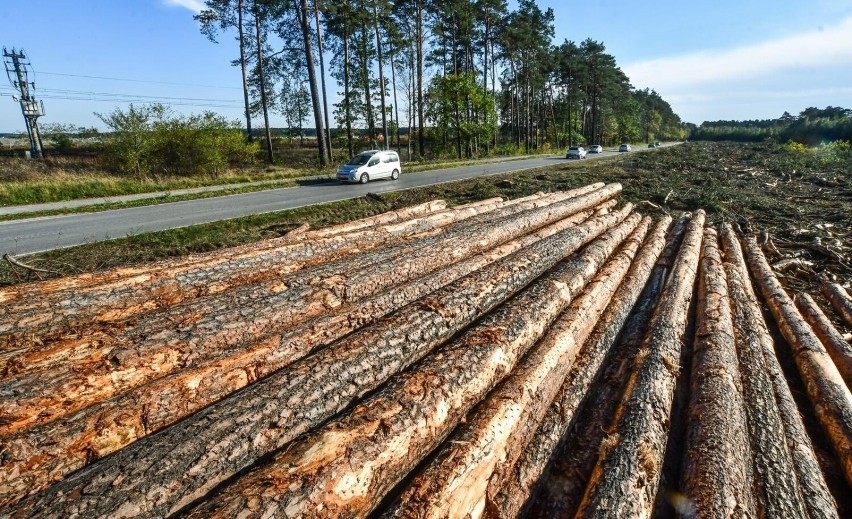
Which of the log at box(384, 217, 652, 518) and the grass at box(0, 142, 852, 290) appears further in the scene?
the grass at box(0, 142, 852, 290)

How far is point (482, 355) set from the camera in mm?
3494

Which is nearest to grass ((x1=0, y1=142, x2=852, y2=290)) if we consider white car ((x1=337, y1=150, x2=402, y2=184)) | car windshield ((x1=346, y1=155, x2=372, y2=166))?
white car ((x1=337, y1=150, x2=402, y2=184))

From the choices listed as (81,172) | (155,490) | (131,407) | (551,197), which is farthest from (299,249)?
(81,172)

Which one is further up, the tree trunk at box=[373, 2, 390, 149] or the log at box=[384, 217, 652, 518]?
the tree trunk at box=[373, 2, 390, 149]

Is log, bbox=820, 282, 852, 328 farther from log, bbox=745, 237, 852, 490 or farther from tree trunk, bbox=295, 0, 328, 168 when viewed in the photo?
tree trunk, bbox=295, 0, 328, 168

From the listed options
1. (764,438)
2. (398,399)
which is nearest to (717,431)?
(764,438)

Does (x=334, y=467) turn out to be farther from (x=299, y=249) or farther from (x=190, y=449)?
(x=299, y=249)

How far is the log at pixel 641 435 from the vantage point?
2455 mm

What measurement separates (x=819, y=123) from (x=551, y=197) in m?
72.4

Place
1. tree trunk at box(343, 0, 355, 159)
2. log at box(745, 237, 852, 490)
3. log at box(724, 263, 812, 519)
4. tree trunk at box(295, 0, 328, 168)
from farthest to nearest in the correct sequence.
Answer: tree trunk at box(343, 0, 355, 159), tree trunk at box(295, 0, 328, 168), log at box(745, 237, 852, 490), log at box(724, 263, 812, 519)

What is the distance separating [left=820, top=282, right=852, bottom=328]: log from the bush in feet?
76.1

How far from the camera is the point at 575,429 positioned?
3494 mm

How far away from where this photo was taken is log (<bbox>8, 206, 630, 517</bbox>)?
2.12 metres

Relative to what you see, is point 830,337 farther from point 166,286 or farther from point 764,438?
point 166,286
